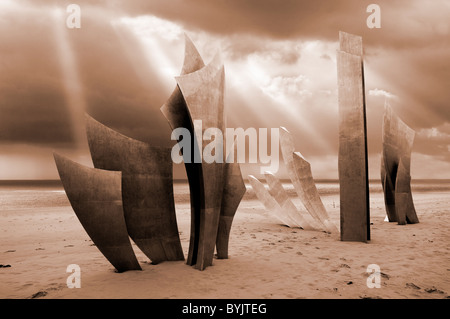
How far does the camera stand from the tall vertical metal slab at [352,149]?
8.43 m

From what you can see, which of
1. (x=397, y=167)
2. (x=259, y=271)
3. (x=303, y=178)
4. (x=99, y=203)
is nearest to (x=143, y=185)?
(x=99, y=203)

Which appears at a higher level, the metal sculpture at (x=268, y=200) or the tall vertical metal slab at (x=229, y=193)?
the tall vertical metal slab at (x=229, y=193)

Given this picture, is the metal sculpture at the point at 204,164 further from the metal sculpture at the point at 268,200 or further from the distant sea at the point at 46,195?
the distant sea at the point at 46,195

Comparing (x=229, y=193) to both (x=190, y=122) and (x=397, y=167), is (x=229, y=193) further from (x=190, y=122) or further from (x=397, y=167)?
(x=397, y=167)

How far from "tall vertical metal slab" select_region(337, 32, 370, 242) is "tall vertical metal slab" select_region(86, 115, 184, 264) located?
5.02m

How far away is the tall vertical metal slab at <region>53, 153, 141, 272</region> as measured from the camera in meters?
4.79

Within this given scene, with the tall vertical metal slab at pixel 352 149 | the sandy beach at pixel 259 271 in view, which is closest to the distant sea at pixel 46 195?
the sandy beach at pixel 259 271

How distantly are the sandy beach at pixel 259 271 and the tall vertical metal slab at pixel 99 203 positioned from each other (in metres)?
0.58

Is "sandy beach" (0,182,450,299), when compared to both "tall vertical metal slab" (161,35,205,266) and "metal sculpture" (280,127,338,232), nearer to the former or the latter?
"tall vertical metal slab" (161,35,205,266)

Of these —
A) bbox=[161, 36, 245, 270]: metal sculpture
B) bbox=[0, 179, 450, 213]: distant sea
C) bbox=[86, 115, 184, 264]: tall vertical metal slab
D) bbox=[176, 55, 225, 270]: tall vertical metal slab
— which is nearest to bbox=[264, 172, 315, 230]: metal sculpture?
bbox=[161, 36, 245, 270]: metal sculpture

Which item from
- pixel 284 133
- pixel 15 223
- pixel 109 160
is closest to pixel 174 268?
pixel 109 160

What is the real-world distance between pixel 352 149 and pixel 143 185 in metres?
5.86
